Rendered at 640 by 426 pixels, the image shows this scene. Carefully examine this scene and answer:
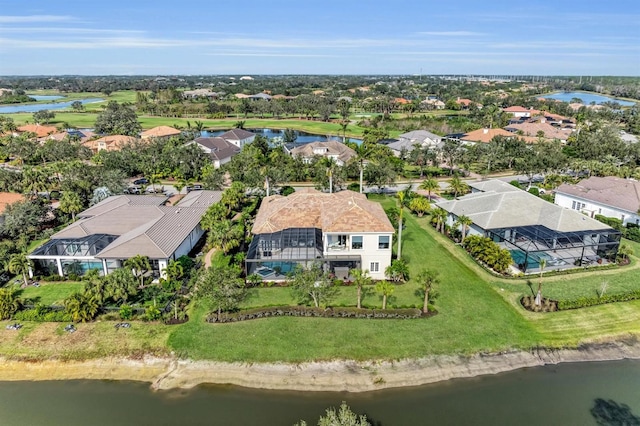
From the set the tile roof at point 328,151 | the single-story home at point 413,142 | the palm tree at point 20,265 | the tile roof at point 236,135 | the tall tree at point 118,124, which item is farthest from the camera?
the tall tree at point 118,124

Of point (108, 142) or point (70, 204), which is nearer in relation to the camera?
point (70, 204)

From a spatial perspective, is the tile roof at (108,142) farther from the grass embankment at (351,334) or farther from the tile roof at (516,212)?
the tile roof at (516,212)

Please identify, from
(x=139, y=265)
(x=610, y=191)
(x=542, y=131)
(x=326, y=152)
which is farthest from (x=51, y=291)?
(x=542, y=131)

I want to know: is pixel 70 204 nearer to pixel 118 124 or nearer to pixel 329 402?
pixel 329 402

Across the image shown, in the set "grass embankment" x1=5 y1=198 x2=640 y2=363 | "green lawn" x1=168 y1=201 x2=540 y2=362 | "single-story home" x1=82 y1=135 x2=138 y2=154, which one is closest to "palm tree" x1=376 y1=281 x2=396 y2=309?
"green lawn" x1=168 y1=201 x2=540 y2=362

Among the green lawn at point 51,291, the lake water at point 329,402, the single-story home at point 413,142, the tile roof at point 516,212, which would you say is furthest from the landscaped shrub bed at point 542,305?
the single-story home at point 413,142

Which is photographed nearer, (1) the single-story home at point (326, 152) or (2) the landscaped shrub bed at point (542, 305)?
(2) the landscaped shrub bed at point (542, 305)
